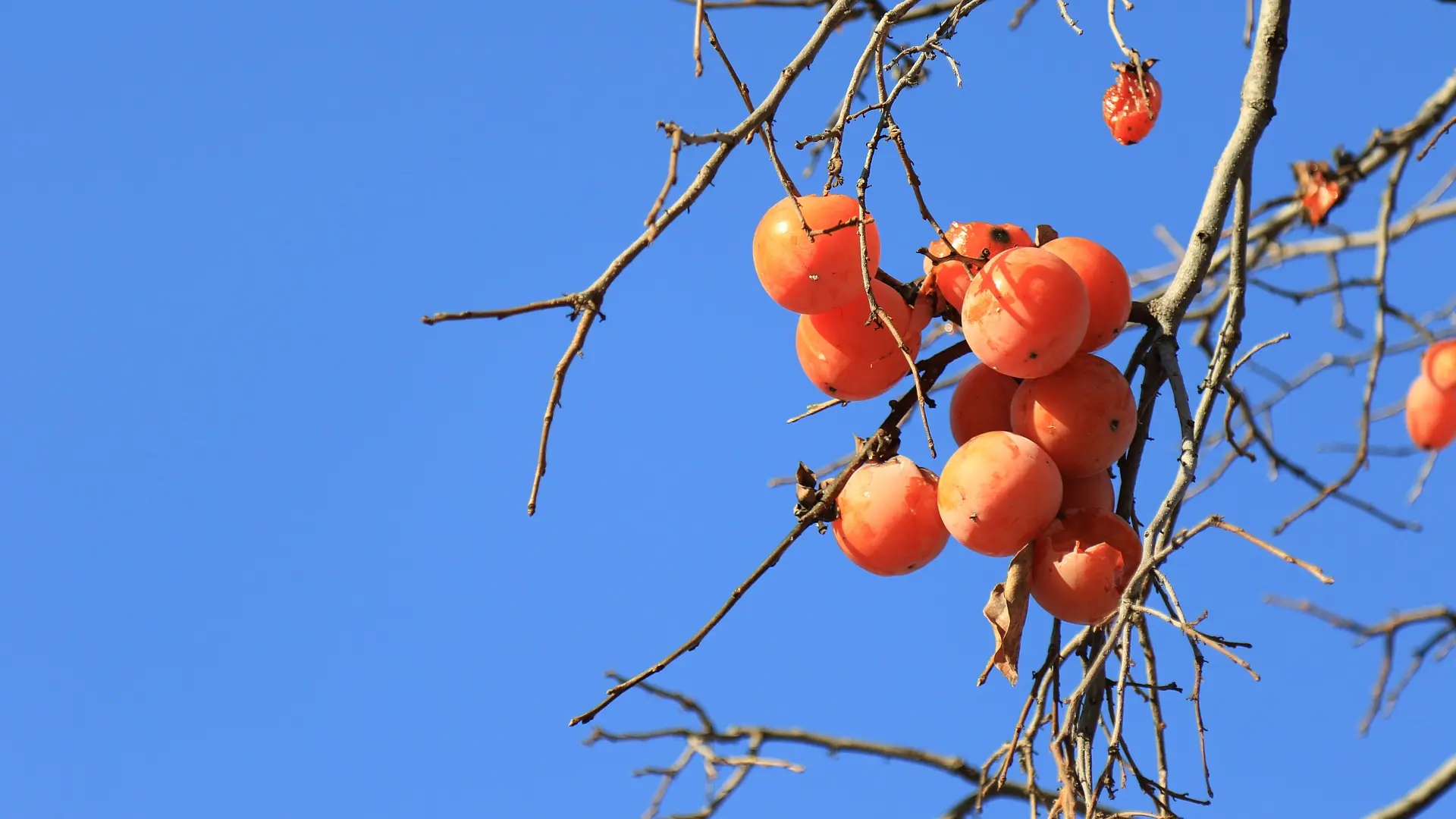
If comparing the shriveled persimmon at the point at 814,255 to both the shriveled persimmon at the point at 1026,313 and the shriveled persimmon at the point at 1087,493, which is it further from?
the shriveled persimmon at the point at 1087,493

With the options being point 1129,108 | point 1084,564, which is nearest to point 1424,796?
point 1084,564

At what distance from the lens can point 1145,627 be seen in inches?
93.4

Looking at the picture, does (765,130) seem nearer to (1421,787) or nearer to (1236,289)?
(1236,289)

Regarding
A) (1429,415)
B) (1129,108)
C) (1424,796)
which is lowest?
(1424,796)

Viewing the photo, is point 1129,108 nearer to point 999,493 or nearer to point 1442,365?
point 1442,365

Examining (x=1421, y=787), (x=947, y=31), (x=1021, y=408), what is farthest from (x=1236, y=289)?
(x=1421, y=787)

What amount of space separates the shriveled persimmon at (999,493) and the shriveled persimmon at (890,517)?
6 cm

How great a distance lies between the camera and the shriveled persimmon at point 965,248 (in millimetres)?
2141

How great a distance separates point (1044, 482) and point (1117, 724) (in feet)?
1.23

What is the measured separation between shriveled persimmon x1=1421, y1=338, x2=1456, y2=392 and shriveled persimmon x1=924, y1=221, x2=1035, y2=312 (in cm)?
140

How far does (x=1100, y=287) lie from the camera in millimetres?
2115

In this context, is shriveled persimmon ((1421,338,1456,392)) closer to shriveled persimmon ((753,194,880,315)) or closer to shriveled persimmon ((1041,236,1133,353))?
shriveled persimmon ((1041,236,1133,353))

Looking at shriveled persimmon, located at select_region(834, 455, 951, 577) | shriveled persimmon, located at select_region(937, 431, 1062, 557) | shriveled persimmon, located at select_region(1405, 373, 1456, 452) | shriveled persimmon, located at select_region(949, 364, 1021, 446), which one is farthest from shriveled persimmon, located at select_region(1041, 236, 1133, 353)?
shriveled persimmon, located at select_region(1405, 373, 1456, 452)

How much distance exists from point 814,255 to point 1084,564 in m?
0.60
